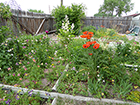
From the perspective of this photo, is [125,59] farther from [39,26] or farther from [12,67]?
[39,26]

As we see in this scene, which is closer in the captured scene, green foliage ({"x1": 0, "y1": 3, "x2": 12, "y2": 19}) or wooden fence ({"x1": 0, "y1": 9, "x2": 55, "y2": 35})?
green foliage ({"x1": 0, "y1": 3, "x2": 12, "y2": 19})

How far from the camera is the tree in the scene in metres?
23.2

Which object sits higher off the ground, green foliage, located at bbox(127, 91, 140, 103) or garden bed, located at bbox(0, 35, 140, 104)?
garden bed, located at bbox(0, 35, 140, 104)

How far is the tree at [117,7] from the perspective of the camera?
76.2 ft

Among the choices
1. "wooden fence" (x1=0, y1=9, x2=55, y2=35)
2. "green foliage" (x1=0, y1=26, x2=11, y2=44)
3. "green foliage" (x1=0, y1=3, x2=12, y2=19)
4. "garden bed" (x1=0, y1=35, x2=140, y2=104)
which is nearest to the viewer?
"garden bed" (x1=0, y1=35, x2=140, y2=104)

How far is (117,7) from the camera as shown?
2428 centimetres

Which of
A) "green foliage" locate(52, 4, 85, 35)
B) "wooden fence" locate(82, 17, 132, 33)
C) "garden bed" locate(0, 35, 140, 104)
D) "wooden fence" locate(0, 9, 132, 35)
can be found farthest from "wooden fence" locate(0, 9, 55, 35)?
"wooden fence" locate(82, 17, 132, 33)

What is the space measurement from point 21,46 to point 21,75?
3.38 ft

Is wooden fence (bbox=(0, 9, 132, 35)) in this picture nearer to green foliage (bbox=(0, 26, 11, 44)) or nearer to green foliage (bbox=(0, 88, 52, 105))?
green foliage (bbox=(0, 26, 11, 44))

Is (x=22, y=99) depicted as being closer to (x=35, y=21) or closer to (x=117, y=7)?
(x=35, y=21)

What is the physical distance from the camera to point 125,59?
3.09m

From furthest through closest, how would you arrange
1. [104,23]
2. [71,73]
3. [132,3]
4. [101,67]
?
[132,3]
[104,23]
[71,73]
[101,67]

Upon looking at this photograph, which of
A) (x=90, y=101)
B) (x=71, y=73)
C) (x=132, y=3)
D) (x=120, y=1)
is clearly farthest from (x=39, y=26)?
(x=132, y=3)

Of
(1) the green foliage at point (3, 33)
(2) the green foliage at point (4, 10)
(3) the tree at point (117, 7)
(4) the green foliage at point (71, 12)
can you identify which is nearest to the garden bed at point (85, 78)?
(1) the green foliage at point (3, 33)
